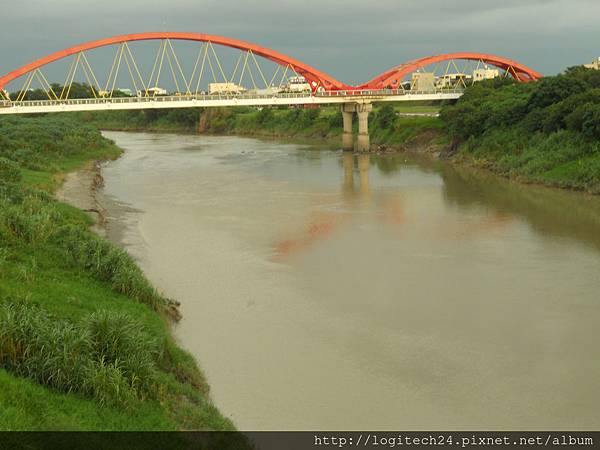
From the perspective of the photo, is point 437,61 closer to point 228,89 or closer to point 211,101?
point 211,101

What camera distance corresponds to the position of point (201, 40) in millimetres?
40281

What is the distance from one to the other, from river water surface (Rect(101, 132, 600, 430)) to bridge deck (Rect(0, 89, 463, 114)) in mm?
10116

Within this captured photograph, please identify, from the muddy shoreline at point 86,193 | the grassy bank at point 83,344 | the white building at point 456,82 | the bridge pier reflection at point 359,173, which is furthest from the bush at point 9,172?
the white building at point 456,82

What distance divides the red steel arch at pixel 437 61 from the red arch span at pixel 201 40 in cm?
329

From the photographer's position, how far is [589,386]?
9250mm

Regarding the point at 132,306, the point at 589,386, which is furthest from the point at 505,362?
the point at 132,306

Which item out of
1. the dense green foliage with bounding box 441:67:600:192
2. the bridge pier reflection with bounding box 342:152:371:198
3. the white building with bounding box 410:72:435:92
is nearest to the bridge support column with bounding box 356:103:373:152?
the bridge pier reflection with bounding box 342:152:371:198

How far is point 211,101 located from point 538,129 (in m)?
16.3

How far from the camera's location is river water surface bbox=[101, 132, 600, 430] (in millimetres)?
8930

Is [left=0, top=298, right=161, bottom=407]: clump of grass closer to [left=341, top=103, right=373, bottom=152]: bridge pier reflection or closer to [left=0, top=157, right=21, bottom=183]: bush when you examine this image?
[left=0, top=157, right=21, bottom=183]: bush

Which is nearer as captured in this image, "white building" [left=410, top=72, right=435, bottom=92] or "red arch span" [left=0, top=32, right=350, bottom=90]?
"red arch span" [left=0, top=32, right=350, bottom=90]

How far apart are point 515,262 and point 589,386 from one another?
676 cm

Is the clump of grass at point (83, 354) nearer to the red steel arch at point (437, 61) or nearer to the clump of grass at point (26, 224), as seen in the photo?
the clump of grass at point (26, 224)

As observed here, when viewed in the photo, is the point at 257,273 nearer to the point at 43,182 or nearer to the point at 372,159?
the point at 43,182
